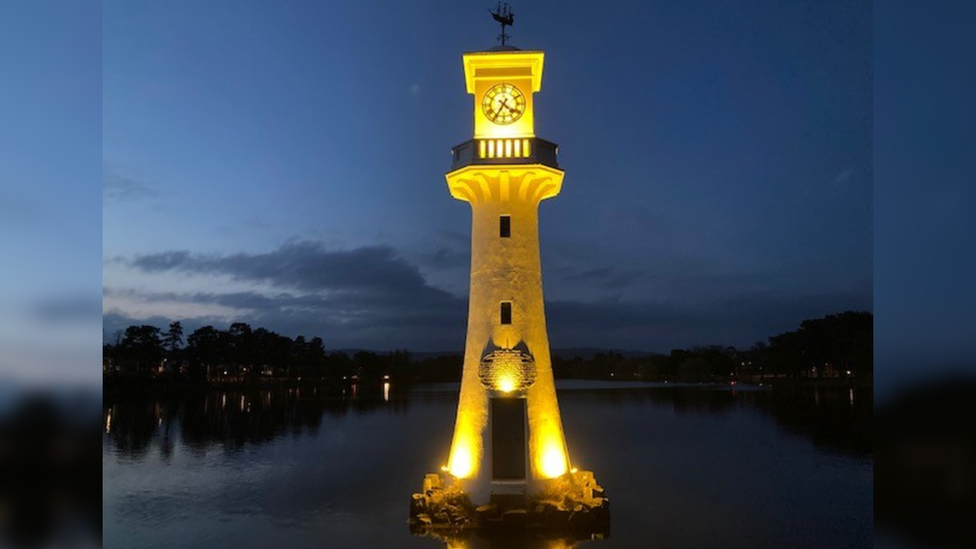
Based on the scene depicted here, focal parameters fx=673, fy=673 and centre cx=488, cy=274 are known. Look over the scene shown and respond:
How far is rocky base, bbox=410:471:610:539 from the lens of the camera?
1568 cm

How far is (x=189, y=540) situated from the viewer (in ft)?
67.7

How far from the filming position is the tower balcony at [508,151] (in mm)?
16750

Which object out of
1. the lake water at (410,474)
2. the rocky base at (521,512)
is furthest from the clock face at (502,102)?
the lake water at (410,474)

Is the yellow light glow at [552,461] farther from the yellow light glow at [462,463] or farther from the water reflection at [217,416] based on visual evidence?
the water reflection at [217,416]

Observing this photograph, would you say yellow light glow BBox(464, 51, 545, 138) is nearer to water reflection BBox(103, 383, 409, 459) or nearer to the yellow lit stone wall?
the yellow lit stone wall

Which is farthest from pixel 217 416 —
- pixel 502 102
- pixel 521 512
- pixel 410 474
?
pixel 502 102

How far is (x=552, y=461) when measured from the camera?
16.4m

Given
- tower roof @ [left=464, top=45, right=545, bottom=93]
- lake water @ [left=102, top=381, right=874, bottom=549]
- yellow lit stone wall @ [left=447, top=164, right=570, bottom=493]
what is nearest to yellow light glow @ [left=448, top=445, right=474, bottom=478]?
yellow lit stone wall @ [left=447, top=164, right=570, bottom=493]

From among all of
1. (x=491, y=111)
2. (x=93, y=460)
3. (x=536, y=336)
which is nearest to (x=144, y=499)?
(x=536, y=336)

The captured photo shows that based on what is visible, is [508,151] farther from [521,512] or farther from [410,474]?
[410,474]

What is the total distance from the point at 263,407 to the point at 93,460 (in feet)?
237

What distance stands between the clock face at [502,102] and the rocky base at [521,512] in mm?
9254

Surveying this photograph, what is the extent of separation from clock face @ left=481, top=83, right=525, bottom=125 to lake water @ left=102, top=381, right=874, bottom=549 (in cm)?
1041

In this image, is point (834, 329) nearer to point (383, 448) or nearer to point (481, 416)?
point (383, 448)
